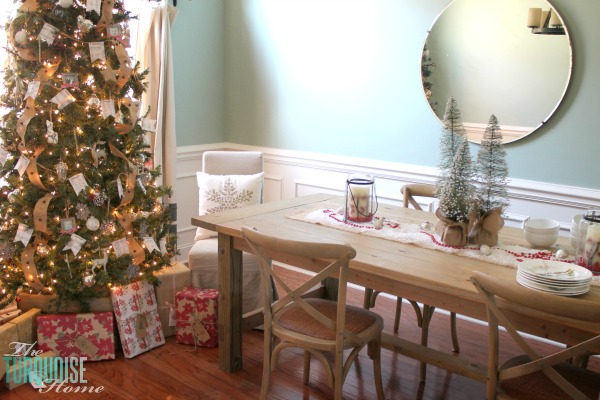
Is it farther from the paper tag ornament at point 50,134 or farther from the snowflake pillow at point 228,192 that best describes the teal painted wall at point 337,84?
the paper tag ornament at point 50,134

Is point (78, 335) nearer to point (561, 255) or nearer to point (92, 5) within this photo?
point (92, 5)

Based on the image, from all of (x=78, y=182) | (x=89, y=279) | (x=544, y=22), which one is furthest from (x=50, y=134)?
(x=544, y=22)

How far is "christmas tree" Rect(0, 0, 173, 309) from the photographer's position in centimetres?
286

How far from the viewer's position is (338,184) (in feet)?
13.7

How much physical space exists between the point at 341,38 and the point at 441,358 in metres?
2.41

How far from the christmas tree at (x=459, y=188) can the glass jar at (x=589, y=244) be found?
1.41 ft

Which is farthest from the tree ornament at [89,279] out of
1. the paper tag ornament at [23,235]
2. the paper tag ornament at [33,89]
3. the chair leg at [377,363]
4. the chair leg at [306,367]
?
the chair leg at [377,363]

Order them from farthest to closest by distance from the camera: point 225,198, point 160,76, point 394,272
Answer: point 160,76, point 225,198, point 394,272

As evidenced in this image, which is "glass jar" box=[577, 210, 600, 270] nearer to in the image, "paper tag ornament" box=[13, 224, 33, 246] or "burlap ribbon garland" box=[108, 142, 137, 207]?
"burlap ribbon garland" box=[108, 142, 137, 207]

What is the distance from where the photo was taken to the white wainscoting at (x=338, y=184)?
10.5 feet

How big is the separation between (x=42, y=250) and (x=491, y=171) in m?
2.18

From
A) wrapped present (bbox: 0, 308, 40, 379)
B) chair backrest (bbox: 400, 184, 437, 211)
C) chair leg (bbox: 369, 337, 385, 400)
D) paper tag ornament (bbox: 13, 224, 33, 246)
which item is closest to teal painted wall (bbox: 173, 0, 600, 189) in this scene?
chair backrest (bbox: 400, 184, 437, 211)

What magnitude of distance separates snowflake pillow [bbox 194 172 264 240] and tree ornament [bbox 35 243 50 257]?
0.96m

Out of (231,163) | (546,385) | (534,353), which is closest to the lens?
(534,353)
